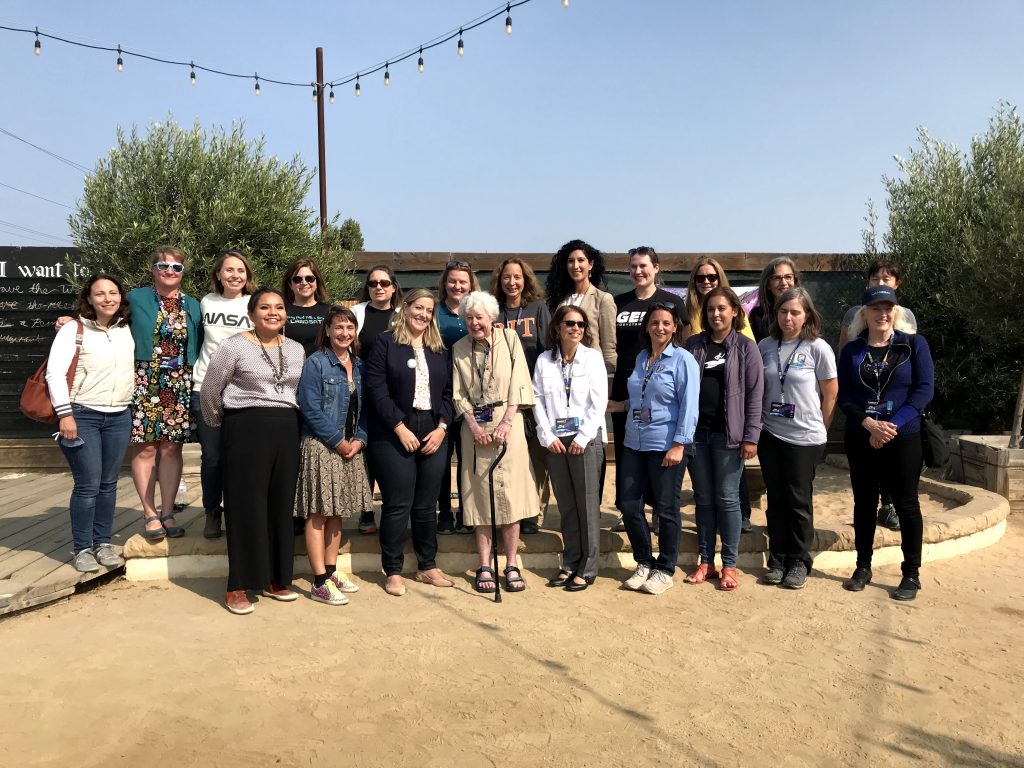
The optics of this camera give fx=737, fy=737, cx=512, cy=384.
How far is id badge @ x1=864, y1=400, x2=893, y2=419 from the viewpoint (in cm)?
439

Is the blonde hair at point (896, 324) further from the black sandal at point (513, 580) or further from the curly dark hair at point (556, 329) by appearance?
the black sandal at point (513, 580)

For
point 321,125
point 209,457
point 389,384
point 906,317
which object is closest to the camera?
point 389,384

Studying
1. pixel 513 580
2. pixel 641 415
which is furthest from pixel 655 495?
pixel 513 580

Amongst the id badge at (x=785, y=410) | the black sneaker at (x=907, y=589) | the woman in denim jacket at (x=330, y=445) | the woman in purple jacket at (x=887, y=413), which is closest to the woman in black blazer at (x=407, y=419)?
the woman in denim jacket at (x=330, y=445)

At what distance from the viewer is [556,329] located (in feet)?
14.6

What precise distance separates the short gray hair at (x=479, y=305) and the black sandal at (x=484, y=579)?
5.02 ft

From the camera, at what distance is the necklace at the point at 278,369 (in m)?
4.14

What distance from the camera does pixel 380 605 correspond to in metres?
4.28

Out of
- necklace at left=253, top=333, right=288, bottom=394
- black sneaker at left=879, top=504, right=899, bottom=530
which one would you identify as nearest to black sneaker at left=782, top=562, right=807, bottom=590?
black sneaker at left=879, top=504, right=899, bottom=530

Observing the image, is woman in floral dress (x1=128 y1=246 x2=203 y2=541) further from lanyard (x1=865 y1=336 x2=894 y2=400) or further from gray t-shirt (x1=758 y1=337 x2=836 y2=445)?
lanyard (x1=865 y1=336 x2=894 y2=400)

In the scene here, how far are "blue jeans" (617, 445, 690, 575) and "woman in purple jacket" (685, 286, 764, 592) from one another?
0.18 metres

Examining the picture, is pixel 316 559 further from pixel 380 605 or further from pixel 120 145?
A: pixel 120 145

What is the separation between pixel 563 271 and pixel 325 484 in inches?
82.5

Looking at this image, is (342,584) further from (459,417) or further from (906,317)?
(906,317)
